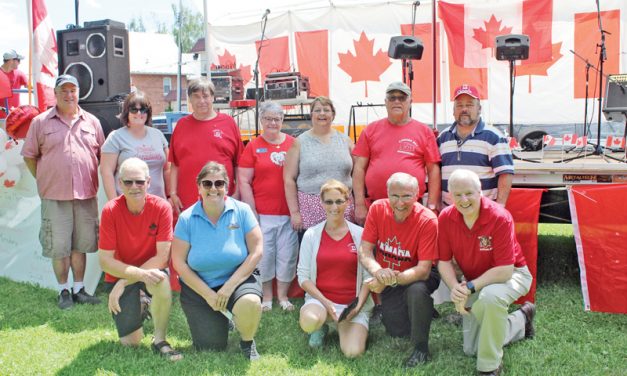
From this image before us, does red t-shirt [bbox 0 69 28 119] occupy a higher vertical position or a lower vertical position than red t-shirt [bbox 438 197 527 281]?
higher

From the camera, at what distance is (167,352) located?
3031mm

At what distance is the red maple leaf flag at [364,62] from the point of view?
10.8m

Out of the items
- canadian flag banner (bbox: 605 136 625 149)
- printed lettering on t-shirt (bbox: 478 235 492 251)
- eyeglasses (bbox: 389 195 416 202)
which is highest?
canadian flag banner (bbox: 605 136 625 149)

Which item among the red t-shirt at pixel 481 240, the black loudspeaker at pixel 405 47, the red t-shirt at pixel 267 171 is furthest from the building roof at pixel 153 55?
the red t-shirt at pixel 481 240

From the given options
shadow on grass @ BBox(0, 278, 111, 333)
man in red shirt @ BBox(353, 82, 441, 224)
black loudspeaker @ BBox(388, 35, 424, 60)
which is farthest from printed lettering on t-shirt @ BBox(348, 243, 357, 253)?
black loudspeaker @ BBox(388, 35, 424, 60)

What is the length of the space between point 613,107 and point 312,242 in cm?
421

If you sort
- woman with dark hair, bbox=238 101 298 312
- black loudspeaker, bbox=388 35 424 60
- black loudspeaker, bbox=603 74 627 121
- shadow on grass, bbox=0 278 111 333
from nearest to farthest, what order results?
shadow on grass, bbox=0 278 111 333, woman with dark hair, bbox=238 101 298 312, black loudspeaker, bbox=388 35 424 60, black loudspeaker, bbox=603 74 627 121

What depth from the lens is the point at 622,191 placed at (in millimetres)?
3535

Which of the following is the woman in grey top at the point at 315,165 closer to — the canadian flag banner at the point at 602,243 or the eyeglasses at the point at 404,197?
the eyeglasses at the point at 404,197

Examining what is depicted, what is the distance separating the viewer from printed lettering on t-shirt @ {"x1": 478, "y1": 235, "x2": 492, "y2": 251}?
2858 mm

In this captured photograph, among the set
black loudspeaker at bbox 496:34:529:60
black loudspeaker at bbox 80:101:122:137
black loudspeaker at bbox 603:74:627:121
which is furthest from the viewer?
black loudspeaker at bbox 496:34:529:60

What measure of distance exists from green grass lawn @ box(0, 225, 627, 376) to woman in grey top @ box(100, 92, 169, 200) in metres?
0.89

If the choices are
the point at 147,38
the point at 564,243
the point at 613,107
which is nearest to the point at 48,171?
the point at 564,243

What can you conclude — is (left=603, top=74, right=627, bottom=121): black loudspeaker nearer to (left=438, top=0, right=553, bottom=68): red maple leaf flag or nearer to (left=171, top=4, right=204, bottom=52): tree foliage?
(left=438, top=0, right=553, bottom=68): red maple leaf flag
